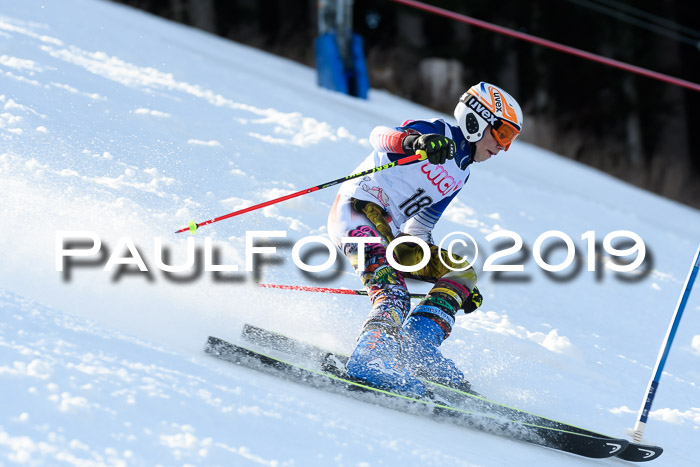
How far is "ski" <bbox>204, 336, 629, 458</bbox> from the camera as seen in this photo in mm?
3068

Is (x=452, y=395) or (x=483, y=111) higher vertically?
(x=483, y=111)

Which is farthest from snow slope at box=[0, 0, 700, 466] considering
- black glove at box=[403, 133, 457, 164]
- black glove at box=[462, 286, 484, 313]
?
black glove at box=[403, 133, 457, 164]

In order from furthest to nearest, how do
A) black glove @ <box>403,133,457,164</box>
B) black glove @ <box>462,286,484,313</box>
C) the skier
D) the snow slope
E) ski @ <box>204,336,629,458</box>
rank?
1. black glove @ <box>462,286,484,313</box>
2. the skier
3. black glove @ <box>403,133,457,164</box>
4. ski @ <box>204,336,629,458</box>
5. the snow slope

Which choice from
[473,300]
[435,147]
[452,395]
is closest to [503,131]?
[435,147]

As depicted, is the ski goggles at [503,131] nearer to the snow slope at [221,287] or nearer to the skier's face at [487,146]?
the skier's face at [487,146]

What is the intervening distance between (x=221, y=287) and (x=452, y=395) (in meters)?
1.22

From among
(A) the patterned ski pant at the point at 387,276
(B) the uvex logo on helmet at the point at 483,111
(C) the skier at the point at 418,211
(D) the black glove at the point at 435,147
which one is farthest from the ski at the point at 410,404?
(B) the uvex logo on helmet at the point at 483,111

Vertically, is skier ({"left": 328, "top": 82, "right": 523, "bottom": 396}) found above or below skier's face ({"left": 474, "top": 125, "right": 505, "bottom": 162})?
below

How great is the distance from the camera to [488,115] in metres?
3.43

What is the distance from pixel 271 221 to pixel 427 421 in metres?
2.15

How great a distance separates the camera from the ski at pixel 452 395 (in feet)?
10.2

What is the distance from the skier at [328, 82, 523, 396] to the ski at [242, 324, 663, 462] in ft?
0.43

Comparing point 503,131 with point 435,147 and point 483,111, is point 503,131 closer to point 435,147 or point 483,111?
point 483,111

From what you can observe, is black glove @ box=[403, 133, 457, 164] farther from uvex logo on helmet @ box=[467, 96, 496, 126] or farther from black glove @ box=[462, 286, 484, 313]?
black glove @ box=[462, 286, 484, 313]
